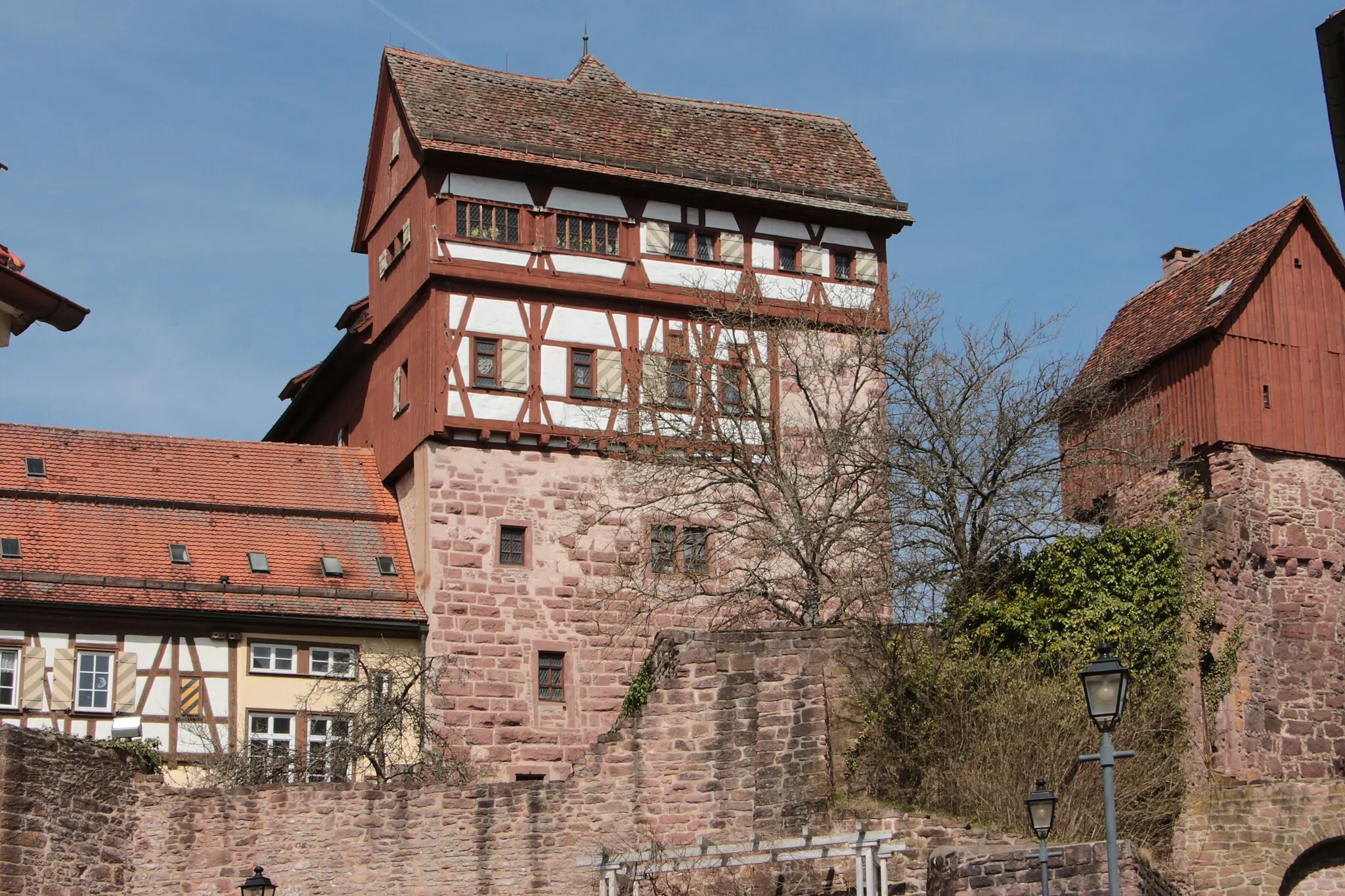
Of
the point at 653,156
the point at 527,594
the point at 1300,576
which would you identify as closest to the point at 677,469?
the point at 527,594

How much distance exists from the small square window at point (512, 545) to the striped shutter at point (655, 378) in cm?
249

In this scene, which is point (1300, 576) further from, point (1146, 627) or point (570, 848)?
point (570, 848)

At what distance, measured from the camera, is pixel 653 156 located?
3291cm

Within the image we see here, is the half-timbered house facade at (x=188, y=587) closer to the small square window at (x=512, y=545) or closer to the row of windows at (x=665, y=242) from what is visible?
the small square window at (x=512, y=545)

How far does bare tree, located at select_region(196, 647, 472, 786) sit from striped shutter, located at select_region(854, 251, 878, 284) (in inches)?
342

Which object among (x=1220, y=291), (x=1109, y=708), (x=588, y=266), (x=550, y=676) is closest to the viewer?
(x=1109, y=708)

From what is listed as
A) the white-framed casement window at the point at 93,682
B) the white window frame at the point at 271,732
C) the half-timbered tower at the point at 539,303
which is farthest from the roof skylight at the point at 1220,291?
the white-framed casement window at the point at 93,682

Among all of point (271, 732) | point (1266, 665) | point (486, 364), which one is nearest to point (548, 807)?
point (271, 732)

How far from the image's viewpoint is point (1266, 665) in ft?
90.3

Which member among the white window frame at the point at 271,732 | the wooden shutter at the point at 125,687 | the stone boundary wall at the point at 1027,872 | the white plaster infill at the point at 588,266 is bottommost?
the stone boundary wall at the point at 1027,872

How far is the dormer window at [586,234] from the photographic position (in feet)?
105

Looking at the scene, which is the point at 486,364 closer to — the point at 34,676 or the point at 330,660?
the point at 330,660

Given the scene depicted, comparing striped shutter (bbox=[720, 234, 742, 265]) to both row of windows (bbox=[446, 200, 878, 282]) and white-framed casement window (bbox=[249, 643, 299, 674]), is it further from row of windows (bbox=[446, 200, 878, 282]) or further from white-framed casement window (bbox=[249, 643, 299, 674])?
white-framed casement window (bbox=[249, 643, 299, 674])

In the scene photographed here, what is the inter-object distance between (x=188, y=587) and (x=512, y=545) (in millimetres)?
4391
